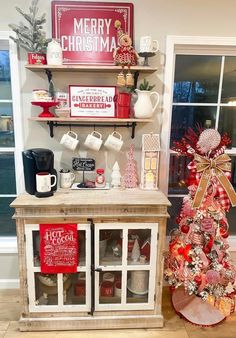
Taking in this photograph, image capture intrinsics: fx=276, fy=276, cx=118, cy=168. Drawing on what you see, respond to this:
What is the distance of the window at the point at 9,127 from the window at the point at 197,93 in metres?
1.09

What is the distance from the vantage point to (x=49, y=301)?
1.86 m

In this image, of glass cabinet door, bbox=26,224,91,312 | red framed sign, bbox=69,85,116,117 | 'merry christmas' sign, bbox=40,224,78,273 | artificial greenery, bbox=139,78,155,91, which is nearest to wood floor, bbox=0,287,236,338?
glass cabinet door, bbox=26,224,91,312

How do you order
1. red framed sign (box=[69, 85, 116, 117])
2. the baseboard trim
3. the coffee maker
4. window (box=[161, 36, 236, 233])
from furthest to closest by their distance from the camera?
the baseboard trim < window (box=[161, 36, 236, 233]) < red framed sign (box=[69, 85, 116, 117]) < the coffee maker

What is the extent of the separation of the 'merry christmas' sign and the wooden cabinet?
0.04 m

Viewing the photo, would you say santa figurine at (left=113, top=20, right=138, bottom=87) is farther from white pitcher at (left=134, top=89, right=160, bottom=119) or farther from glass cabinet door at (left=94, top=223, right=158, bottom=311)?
glass cabinet door at (left=94, top=223, right=158, bottom=311)

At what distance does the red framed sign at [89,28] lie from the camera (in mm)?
1856

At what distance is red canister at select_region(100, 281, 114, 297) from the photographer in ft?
6.16

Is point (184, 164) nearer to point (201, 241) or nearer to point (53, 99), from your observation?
point (201, 241)

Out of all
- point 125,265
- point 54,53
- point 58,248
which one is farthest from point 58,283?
point 54,53

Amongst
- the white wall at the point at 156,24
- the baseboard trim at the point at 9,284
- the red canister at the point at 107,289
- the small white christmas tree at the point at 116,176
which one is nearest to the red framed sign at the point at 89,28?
the white wall at the point at 156,24

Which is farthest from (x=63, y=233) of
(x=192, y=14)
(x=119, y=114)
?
(x=192, y=14)

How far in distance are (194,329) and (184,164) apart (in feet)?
3.93

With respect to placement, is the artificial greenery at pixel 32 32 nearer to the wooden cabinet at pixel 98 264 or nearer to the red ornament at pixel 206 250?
the wooden cabinet at pixel 98 264

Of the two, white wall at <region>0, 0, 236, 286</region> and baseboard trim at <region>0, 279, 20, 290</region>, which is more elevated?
white wall at <region>0, 0, 236, 286</region>
